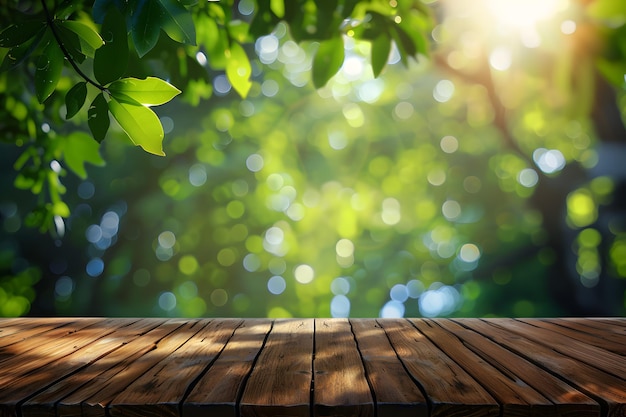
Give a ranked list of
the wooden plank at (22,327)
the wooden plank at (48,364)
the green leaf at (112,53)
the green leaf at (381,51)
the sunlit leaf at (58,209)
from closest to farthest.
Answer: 1. the green leaf at (112,53)
2. the wooden plank at (48,364)
3. the green leaf at (381,51)
4. the wooden plank at (22,327)
5. the sunlit leaf at (58,209)

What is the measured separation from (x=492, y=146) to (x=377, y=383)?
9748 millimetres

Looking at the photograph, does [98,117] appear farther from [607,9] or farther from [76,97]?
[607,9]

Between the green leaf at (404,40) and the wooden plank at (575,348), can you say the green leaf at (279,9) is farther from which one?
the wooden plank at (575,348)

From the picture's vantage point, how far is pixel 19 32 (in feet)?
4.88

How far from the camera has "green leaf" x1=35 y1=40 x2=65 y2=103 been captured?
1.50 metres

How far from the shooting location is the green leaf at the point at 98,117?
4.77ft

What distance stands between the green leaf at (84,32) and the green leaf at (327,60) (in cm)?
86

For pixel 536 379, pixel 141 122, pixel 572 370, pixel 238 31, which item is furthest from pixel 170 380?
pixel 238 31

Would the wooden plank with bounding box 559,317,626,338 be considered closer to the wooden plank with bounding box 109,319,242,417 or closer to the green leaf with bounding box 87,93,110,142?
the wooden plank with bounding box 109,319,242,417

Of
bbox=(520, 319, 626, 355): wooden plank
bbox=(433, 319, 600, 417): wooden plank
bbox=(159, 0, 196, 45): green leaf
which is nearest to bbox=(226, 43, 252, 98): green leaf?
bbox=(159, 0, 196, 45): green leaf

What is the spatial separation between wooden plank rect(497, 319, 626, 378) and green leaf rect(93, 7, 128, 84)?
5.15 feet

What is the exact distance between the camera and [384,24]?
227 centimetres

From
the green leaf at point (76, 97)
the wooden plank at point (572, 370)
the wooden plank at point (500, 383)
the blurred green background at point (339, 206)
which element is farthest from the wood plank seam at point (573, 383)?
the blurred green background at point (339, 206)

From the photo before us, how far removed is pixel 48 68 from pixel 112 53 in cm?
23
